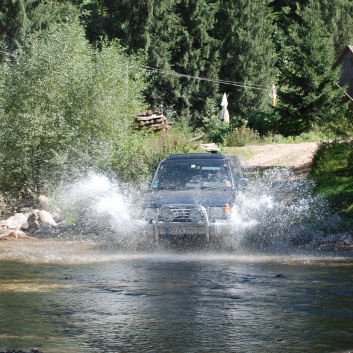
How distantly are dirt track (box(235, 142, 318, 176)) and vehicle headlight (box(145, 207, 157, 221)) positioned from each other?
15305mm

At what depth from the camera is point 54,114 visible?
938 inches

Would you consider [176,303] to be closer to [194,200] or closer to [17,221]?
[194,200]

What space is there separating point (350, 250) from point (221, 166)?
2974 mm

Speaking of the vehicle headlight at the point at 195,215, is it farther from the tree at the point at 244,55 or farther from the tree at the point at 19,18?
the tree at the point at 244,55

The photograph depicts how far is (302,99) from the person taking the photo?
40969mm

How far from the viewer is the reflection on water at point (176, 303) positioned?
743cm

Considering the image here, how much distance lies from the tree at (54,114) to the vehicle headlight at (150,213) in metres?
9.59

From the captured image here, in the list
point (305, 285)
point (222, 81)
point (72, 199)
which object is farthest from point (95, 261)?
point (222, 81)

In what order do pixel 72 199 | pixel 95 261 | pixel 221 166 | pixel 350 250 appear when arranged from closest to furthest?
1. pixel 95 261
2. pixel 350 250
3. pixel 221 166
4. pixel 72 199

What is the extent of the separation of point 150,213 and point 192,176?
1741mm

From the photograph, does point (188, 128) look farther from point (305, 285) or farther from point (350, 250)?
point (305, 285)

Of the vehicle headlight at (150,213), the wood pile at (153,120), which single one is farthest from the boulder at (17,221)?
the wood pile at (153,120)

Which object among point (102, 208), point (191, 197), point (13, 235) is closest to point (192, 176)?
point (191, 197)

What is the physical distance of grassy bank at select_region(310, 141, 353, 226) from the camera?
17391 millimetres
